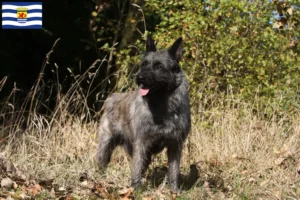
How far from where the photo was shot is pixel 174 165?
24.0ft

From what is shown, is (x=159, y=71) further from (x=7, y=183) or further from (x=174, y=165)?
(x=7, y=183)

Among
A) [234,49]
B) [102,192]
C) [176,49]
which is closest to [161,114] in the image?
[176,49]

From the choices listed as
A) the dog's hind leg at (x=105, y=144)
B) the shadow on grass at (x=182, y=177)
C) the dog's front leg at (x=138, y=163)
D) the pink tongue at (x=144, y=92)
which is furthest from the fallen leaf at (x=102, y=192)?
the dog's hind leg at (x=105, y=144)

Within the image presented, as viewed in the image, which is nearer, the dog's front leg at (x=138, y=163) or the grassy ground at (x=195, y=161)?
the grassy ground at (x=195, y=161)

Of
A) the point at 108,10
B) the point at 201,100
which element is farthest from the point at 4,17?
the point at 201,100

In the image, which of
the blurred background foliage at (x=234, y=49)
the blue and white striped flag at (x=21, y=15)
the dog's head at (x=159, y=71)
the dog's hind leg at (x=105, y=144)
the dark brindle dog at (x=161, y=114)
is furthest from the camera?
the blue and white striped flag at (x=21, y=15)

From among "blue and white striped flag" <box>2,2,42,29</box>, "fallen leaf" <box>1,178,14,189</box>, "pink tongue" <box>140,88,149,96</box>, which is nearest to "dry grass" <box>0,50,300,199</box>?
"fallen leaf" <box>1,178,14,189</box>

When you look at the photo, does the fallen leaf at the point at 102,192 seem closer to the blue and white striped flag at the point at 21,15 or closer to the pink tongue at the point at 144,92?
the pink tongue at the point at 144,92

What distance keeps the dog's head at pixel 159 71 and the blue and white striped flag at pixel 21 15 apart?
5.02 meters

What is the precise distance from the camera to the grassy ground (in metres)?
6.86

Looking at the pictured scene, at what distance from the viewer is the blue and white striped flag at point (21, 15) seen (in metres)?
11.6

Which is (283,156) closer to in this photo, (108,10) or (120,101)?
(120,101)

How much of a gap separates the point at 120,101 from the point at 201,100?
97.4 inches

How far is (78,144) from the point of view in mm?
9078
